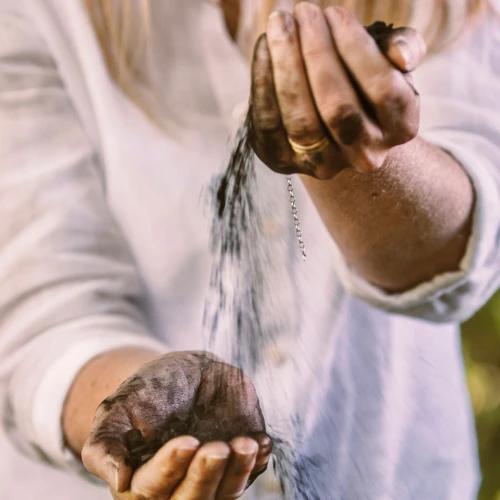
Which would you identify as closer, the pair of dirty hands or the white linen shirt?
the pair of dirty hands

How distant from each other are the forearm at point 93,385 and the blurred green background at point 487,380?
218 millimetres

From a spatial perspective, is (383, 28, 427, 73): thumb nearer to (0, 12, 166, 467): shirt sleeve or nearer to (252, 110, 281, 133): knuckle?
(252, 110, 281, 133): knuckle

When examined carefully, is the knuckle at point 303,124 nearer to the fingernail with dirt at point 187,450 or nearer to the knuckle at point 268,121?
the knuckle at point 268,121

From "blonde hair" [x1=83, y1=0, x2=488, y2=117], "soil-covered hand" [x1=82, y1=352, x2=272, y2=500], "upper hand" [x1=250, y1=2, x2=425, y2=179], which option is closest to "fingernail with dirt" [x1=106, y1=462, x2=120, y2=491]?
"soil-covered hand" [x1=82, y1=352, x2=272, y2=500]

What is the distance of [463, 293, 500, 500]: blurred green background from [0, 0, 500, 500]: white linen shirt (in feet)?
0.04

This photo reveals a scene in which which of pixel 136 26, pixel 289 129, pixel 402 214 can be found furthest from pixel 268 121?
pixel 136 26

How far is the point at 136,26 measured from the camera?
15.3 inches

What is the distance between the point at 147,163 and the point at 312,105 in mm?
205

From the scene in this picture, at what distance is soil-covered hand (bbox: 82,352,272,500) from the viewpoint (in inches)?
8.4

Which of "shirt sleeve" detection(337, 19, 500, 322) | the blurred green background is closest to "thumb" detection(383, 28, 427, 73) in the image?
"shirt sleeve" detection(337, 19, 500, 322)

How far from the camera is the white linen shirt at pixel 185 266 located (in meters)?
0.32

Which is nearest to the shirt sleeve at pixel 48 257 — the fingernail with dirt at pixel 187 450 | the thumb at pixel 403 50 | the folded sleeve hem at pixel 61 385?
the folded sleeve hem at pixel 61 385

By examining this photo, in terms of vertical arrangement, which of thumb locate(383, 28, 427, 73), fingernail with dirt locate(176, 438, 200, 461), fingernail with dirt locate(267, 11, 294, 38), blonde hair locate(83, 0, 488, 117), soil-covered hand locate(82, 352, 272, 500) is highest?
fingernail with dirt locate(267, 11, 294, 38)

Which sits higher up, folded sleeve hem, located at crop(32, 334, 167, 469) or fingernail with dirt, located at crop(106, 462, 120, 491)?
fingernail with dirt, located at crop(106, 462, 120, 491)
